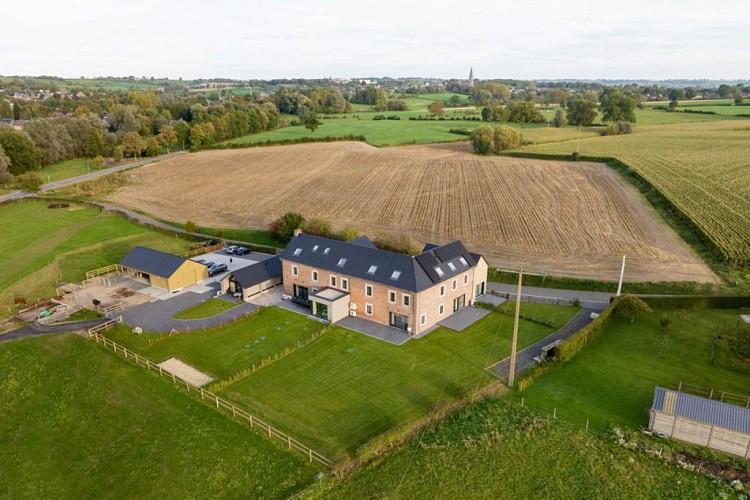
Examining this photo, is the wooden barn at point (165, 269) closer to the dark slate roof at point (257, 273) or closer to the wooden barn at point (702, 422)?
the dark slate roof at point (257, 273)

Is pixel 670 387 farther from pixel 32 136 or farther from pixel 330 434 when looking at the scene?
pixel 32 136

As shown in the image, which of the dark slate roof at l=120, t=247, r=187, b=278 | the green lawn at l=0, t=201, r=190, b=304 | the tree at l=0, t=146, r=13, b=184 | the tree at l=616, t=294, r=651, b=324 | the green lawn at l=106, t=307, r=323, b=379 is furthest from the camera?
the tree at l=0, t=146, r=13, b=184

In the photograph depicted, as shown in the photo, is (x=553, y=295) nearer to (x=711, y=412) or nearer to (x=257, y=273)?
(x=711, y=412)

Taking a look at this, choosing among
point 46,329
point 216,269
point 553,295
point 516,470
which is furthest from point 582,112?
point 46,329

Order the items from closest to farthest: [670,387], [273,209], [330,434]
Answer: [330,434] < [670,387] < [273,209]

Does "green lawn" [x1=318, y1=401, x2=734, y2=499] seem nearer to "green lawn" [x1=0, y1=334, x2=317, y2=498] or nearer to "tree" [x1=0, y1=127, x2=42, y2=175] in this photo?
"green lawn" [x1=0, y1=334, x2=317, y2=498]

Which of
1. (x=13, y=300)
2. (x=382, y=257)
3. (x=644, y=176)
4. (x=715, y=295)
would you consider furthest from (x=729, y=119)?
(x=13, y=300)

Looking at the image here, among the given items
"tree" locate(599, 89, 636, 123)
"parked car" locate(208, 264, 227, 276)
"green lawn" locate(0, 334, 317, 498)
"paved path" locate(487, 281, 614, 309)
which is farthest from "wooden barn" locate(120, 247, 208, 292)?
"tree" locate(599, 89, 636, 123)
